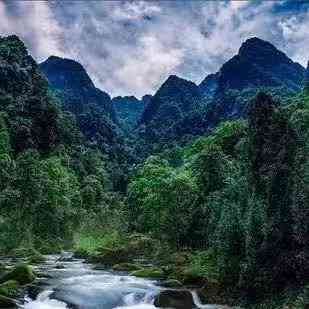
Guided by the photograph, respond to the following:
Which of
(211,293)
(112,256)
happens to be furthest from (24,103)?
(211,293)

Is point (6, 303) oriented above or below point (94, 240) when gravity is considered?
below

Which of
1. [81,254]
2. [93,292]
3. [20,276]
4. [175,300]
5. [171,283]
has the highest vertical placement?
[81,254]

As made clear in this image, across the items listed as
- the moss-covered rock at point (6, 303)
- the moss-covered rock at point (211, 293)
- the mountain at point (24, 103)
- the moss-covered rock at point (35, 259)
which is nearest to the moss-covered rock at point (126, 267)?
the moss-covered rock at point (35, 259)

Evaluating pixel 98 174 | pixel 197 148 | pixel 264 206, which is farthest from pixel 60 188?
pixel 98 174

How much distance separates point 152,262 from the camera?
51.8 meters

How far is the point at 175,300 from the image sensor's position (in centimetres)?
3198

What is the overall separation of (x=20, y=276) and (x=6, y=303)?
6695 millimetres

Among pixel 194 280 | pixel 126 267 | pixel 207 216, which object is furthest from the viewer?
pixel 207 216

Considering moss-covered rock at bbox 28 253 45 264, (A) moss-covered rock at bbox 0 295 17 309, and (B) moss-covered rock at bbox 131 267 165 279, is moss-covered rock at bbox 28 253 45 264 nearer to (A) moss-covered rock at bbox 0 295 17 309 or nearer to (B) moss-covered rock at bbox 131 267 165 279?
(B) moss-covered rock at bbox 131 267 165 279

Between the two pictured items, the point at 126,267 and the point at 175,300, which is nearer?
the point at 175,300

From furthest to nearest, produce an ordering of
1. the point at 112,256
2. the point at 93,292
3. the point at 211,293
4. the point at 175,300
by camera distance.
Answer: the point at 112,256 → the point at 93,292 → the point at 211,293 → the point at 175,300

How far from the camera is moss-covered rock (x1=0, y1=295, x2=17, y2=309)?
2952cm

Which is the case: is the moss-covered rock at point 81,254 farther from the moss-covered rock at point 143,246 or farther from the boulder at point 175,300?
the boulder at point 175,300

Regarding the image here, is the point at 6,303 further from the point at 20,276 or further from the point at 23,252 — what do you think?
the point at 23,252
